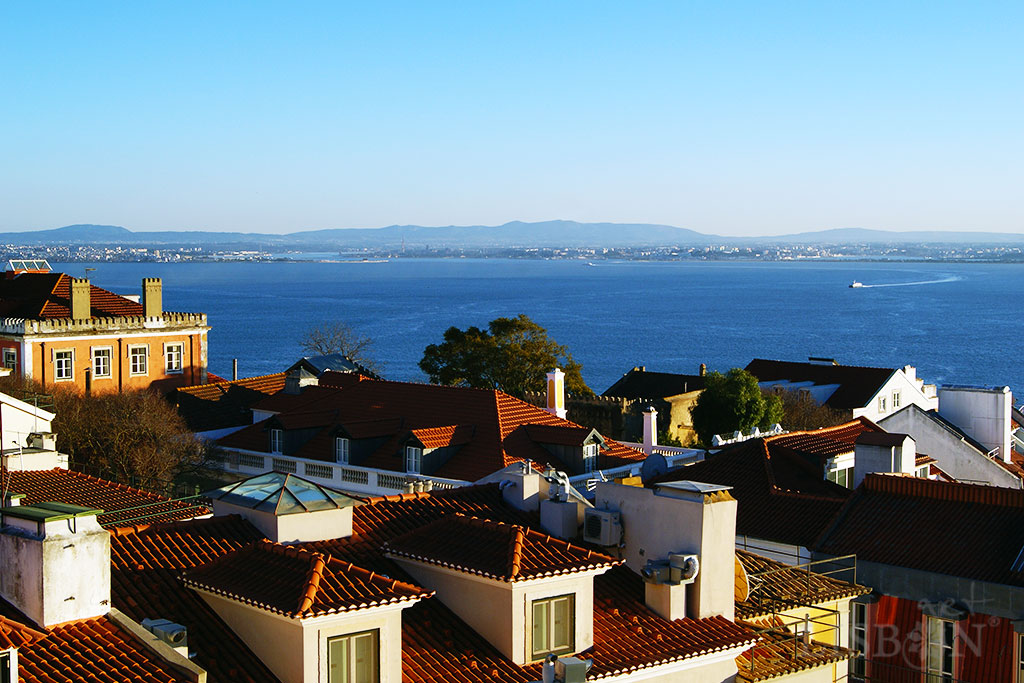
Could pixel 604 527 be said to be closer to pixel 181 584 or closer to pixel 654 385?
pixel 181 584

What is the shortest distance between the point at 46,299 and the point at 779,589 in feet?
142

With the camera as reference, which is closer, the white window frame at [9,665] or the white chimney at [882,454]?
the white window frame at [9,665]

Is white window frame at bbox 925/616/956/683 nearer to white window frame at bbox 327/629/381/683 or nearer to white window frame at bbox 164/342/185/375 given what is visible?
white window frame at bbox 327/629/381/683

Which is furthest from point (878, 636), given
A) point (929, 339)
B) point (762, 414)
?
point (929, 339)

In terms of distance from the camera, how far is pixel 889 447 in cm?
2345

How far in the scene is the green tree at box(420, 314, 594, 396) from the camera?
6184 centimetres

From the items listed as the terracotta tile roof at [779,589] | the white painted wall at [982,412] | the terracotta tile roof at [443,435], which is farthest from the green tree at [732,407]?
the terracotta tile roof at [779,589]

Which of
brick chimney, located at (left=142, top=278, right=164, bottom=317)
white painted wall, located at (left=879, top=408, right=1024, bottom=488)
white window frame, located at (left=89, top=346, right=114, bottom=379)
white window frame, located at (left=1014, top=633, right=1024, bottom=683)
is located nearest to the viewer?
white window frame, located at (left=1014, top=633, right=1024, bottom=683)

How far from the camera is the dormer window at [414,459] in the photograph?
3103 cm

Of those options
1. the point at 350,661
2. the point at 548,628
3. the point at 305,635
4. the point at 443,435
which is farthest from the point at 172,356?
the point at 305,635

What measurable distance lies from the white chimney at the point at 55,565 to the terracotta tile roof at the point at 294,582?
3.61 ft

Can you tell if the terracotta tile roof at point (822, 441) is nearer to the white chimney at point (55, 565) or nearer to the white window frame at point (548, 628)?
the white window frame at point (548, 628)

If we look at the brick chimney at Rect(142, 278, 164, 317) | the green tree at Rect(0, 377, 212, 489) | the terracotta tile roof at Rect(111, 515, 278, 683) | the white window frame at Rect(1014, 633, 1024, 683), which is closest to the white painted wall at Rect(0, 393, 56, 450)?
the green tree at Rect(0, 377, 212, 489)

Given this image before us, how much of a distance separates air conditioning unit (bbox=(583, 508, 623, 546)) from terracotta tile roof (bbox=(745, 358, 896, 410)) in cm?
5163
